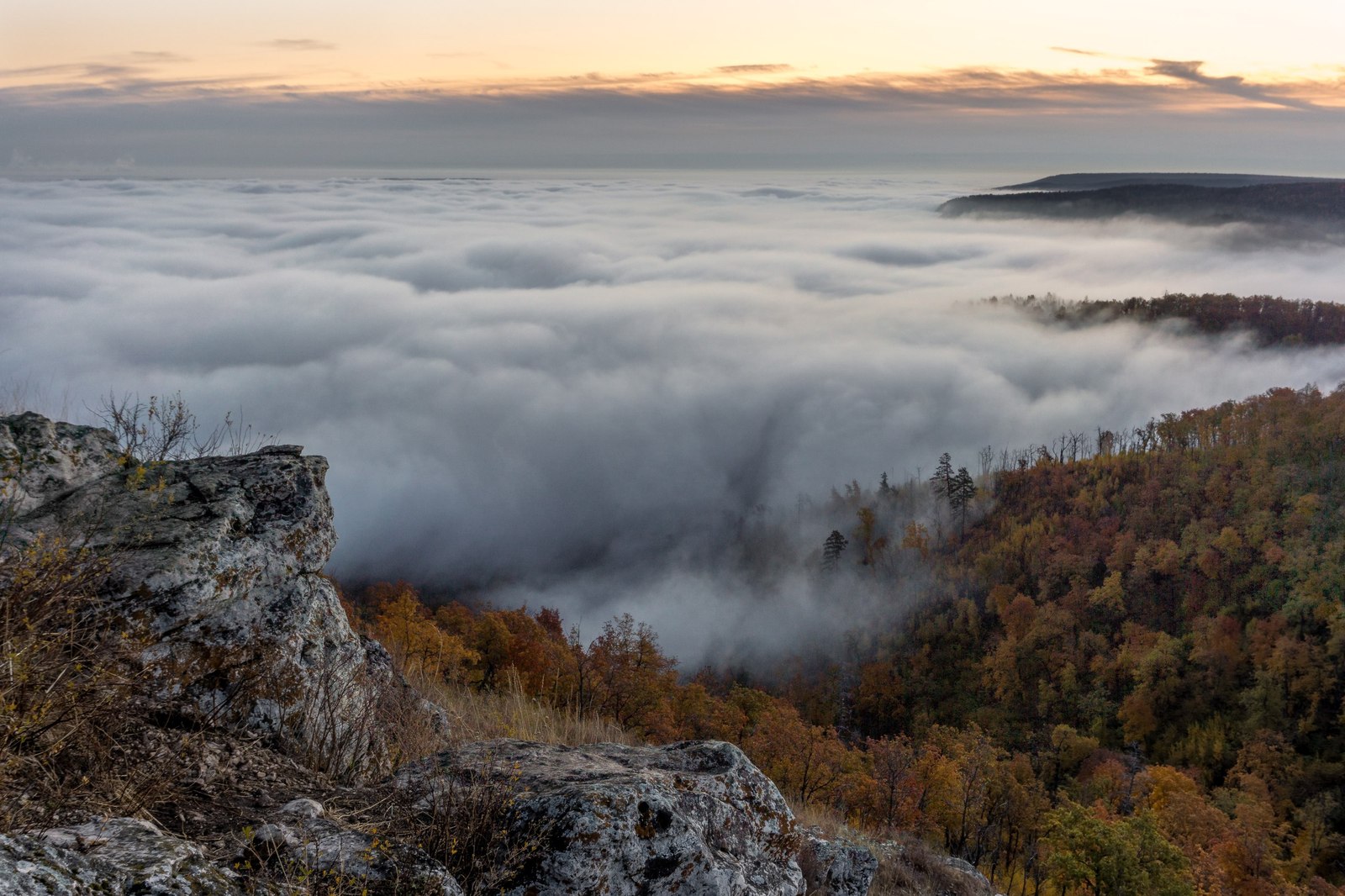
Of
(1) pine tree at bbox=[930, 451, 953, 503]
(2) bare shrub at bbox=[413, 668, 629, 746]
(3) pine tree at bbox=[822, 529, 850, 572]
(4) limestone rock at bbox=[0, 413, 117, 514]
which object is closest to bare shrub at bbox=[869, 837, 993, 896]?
(2) bare shrub at bbox=[413, 668, 629, 746]

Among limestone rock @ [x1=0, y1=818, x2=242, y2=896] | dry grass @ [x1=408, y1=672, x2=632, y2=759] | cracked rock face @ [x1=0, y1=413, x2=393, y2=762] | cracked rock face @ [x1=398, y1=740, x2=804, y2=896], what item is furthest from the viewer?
dry grass @ [x1=408, y1=672, x2=632, y2=759]

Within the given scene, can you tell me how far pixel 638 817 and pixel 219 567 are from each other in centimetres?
389

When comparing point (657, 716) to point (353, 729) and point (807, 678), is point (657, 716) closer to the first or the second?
point (353, 729)

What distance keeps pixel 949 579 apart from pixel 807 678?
34.7 meters

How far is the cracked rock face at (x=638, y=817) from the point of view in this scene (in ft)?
14.0

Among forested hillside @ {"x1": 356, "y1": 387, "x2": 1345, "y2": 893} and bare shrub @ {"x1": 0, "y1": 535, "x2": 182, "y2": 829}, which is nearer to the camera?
bare shrub @ {"x1": 0, "y1": 535, "x2": 182, "y2": 829}

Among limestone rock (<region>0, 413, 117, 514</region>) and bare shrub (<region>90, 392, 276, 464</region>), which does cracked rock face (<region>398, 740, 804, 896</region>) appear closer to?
limestone rock (<region>0, 413, 117, 514</region>)

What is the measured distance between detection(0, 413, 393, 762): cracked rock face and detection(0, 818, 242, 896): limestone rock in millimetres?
2164

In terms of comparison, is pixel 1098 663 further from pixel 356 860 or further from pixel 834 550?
pixel 356 860

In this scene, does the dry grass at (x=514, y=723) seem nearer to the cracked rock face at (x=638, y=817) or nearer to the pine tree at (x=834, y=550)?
the cracked rock face at (x=638, y=817)

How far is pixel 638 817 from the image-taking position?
4.50 meters

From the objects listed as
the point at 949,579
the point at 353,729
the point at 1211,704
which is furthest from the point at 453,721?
the point at 949,579

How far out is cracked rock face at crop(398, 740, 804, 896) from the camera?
4.25m

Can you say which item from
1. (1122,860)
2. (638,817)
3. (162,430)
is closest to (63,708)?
(638,817)
